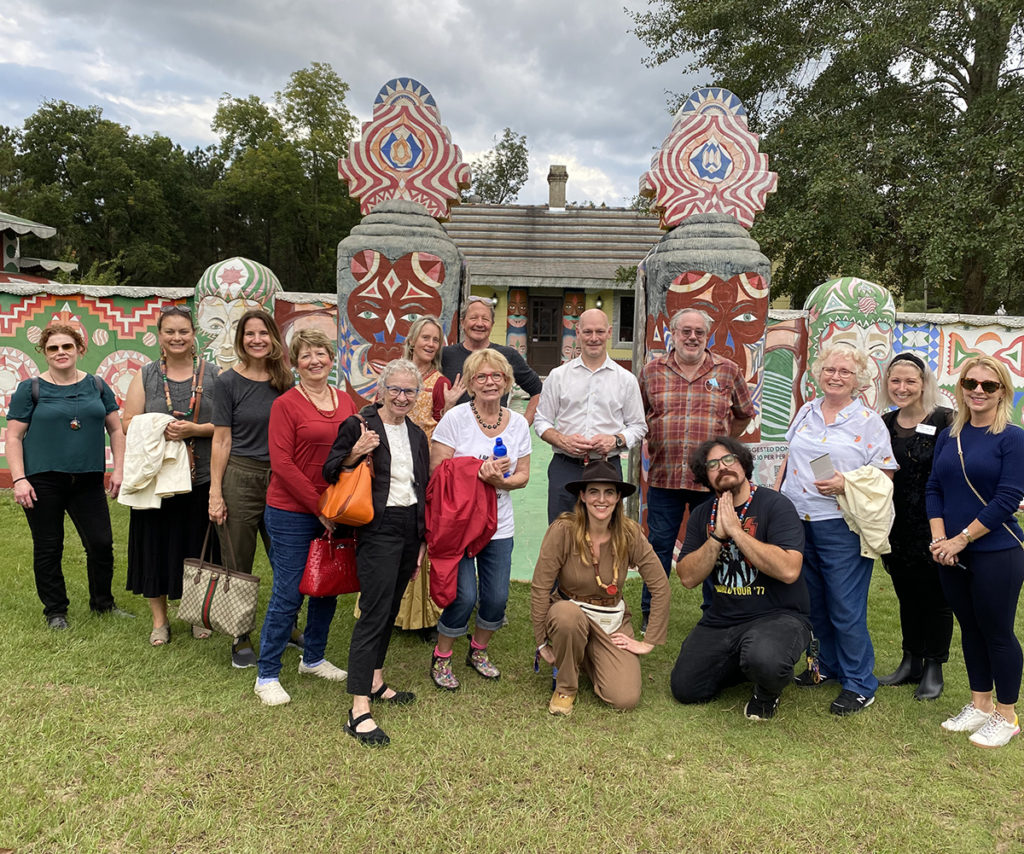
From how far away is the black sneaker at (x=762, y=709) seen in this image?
3496 mm

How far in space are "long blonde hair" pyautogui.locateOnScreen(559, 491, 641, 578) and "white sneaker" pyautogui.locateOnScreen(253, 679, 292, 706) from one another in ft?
5.30

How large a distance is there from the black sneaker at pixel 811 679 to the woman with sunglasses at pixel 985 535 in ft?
2.05

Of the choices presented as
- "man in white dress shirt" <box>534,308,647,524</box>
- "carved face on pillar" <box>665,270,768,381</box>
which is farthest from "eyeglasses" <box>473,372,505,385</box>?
"carved face on pillar" <box>665,270,768,381</box>

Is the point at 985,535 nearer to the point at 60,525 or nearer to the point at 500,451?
the point at 500,451

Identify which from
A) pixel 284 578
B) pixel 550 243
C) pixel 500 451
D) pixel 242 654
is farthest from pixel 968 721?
pixel 550 243

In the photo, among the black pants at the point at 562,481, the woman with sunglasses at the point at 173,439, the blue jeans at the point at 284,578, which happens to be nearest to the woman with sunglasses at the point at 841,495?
the black pants at the point at 562,481

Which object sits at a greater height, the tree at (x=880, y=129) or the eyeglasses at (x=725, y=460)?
the tree at (x=880, y=129)

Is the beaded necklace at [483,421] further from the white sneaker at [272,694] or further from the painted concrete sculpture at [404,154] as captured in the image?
the painted concrete sculpture at [404,154]

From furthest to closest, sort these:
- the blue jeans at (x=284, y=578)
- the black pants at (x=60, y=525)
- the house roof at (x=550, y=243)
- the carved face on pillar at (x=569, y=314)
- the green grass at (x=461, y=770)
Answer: the carved face on pillar at (x=569, y=314) < the house roof at (x=550, y=243) < the black pants at (x=60, y=525) < the blue jeans at (x=284, y=578) < the green grass at (x=461, y=770)

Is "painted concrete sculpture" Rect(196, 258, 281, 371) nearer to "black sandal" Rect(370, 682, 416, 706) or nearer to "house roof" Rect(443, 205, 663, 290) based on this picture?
"black sandal" Rect(370, 682, 416, 706)

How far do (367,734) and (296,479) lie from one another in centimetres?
118

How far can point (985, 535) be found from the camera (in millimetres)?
3191

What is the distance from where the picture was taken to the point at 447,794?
110 inches

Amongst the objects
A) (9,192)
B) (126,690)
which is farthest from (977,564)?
(9,192)
